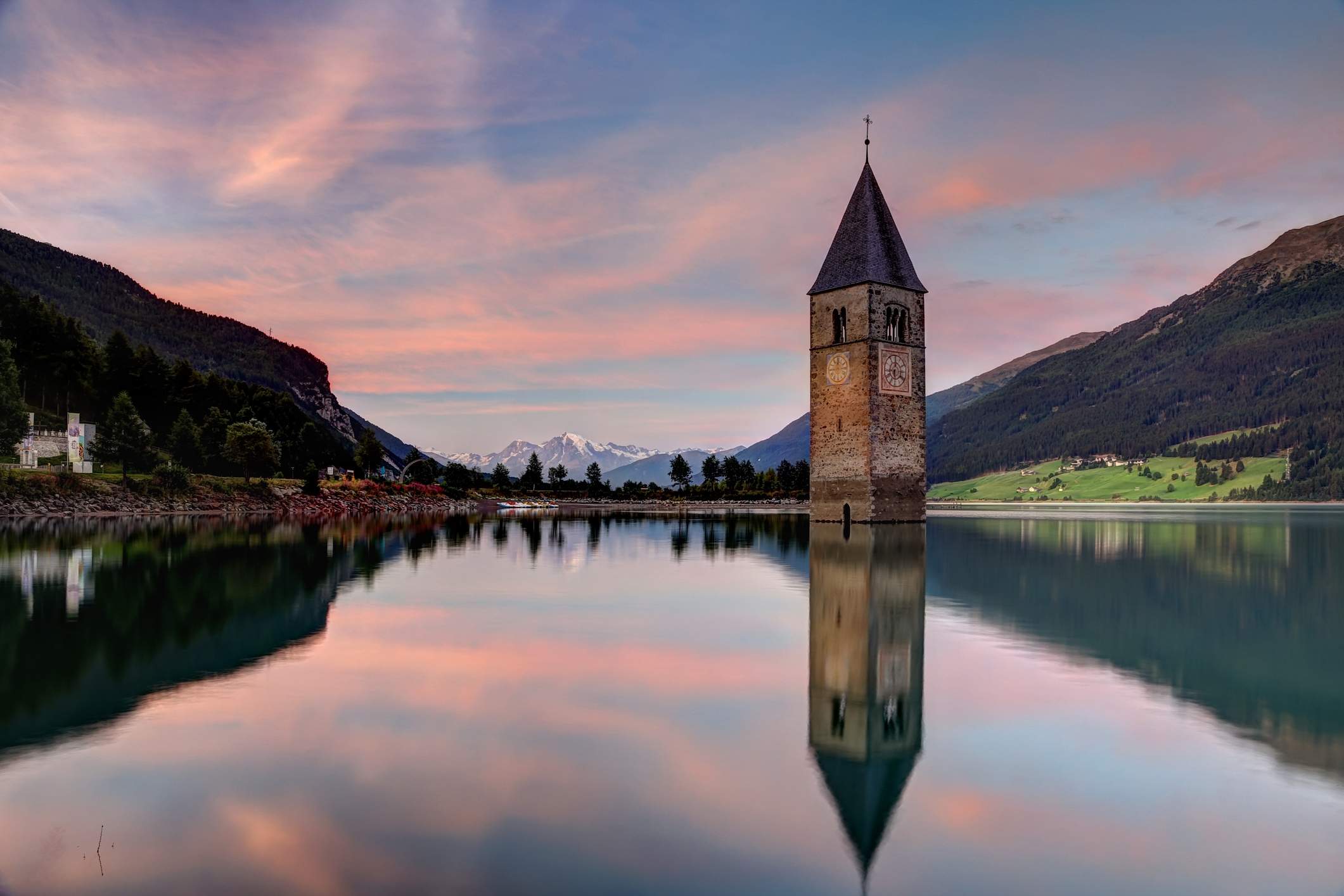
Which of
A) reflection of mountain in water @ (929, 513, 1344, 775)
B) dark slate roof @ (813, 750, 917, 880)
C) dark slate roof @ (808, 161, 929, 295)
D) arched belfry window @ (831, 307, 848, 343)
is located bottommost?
dark slate roof @ (813, 750, 917, 880)

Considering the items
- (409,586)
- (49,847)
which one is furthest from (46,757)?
(409,586)

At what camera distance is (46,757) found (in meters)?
→ 9.65

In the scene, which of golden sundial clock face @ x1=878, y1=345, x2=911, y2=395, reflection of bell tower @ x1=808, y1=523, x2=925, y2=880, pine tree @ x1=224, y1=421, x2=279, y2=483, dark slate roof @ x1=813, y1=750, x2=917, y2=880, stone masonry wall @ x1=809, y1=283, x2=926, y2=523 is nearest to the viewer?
dark slate roof @ x1=813, y1=750, x2=917, y2=880

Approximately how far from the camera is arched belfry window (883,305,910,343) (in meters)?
65.6

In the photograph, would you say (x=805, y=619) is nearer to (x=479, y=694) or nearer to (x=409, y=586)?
(x=479, y=694)

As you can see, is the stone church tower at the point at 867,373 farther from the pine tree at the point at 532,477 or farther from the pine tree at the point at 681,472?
the pine tree at the point at 532,477

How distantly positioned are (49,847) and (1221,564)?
138 feet

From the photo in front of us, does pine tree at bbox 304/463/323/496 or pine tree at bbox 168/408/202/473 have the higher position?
pine tree at bbox 168/408/202/473

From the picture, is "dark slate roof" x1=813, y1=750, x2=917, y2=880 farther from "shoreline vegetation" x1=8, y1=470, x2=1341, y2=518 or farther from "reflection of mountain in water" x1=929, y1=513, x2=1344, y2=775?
"shoreline vegetation" x1=8, y1=470, x2=1341, y2=518

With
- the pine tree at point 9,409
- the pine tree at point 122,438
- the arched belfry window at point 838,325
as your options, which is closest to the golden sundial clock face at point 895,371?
the arched belfry window at point 838,325

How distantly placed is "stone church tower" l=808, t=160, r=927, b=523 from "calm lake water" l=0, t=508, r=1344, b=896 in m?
38.8

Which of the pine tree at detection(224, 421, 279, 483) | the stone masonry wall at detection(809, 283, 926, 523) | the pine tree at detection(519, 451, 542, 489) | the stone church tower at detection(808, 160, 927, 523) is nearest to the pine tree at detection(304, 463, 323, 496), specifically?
the pine tree at detection(224, 421, 279, 483)

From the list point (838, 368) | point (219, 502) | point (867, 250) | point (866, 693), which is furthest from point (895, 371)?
point (219, 502)

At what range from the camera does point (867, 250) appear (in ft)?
215
